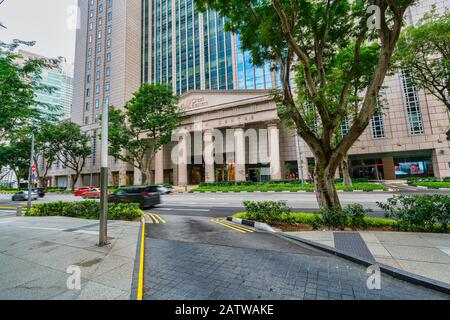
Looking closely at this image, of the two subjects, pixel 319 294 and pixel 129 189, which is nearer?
pixel 319 294

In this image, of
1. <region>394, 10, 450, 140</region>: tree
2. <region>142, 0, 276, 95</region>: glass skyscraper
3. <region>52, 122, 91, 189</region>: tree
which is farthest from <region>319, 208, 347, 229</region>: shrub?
<region>52, 122, 91, 189</region>: tree

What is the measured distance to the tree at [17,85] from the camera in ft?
25.5

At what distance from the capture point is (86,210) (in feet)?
35.6

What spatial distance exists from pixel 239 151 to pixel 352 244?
27.0 m

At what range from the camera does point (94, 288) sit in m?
3.16

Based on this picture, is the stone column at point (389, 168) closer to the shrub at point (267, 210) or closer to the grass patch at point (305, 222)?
the grass patch at point (305, 222)

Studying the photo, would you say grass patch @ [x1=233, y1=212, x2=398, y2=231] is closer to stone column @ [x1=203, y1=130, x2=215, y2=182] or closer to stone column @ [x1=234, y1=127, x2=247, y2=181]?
stone column @ [x1=234, y1=127, x2=247, y2=181]

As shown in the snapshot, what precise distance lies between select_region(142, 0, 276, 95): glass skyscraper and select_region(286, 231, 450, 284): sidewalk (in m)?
37.1

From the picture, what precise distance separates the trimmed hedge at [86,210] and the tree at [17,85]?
4.97 metres

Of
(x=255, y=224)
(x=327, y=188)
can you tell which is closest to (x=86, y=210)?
(x=255, y=224)

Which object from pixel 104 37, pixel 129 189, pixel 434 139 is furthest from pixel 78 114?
pixel 434 139

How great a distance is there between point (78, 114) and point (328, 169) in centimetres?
6036

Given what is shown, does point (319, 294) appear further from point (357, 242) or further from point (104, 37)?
point (104, 37)

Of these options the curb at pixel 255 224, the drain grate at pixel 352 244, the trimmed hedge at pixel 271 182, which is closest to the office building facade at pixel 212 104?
the trimmed hedge at pixel 271 182
